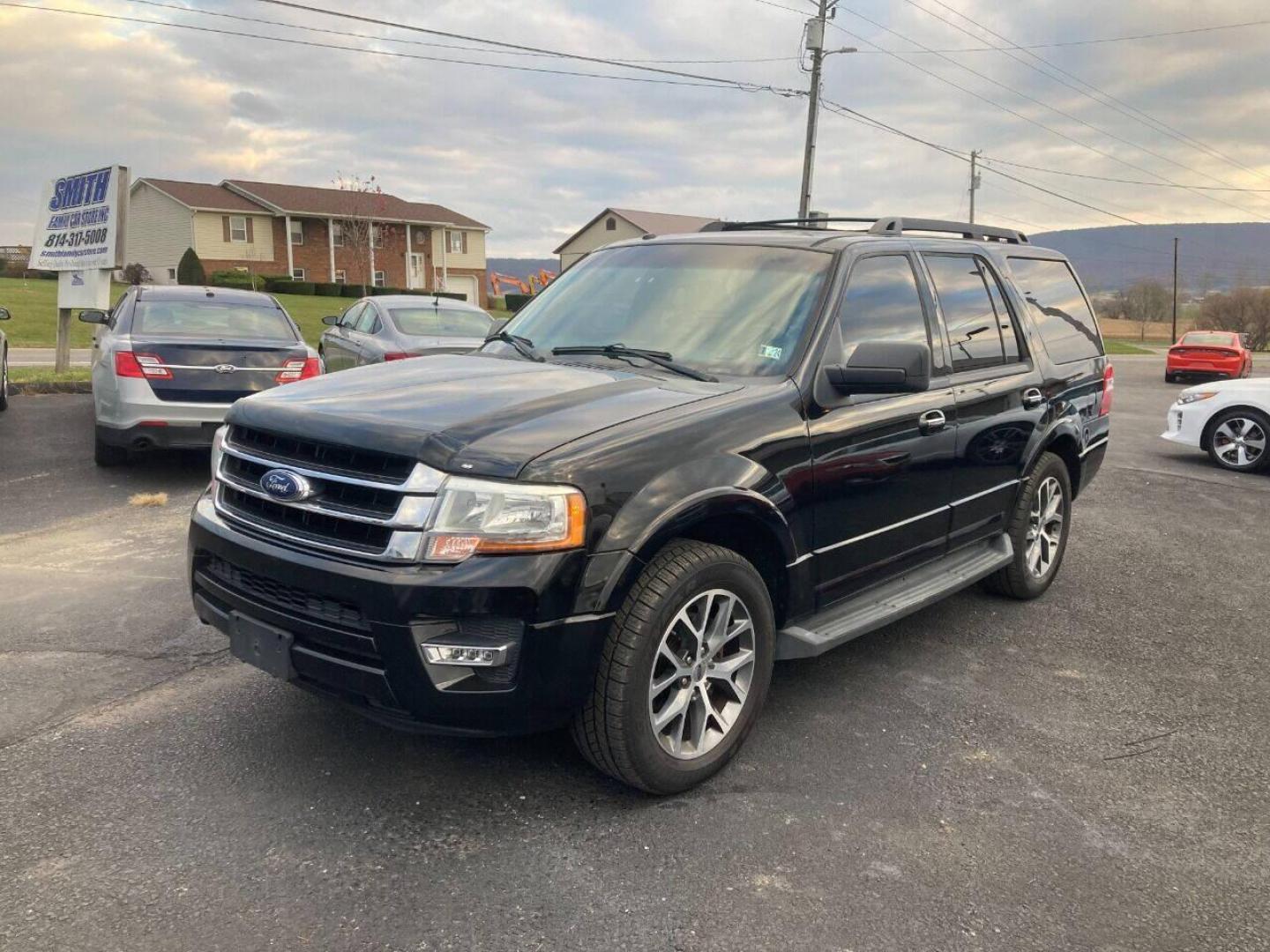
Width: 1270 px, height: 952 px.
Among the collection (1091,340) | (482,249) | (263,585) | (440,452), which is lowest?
(263,585)

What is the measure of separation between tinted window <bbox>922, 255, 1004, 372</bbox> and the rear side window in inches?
19.3

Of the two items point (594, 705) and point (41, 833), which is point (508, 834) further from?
point (41, 833)

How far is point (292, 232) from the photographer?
179 feet

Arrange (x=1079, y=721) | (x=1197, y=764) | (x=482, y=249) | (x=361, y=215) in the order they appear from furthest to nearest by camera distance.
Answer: (x=482, y=249)
(x=361, y=215)
(x=1079, y=721)
(x=1197, y=764)

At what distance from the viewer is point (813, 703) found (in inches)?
161

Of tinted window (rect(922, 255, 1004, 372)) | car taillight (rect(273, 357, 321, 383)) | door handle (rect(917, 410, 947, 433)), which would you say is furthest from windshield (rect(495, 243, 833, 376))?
car taillight (rect(273, 357, 321, 383))

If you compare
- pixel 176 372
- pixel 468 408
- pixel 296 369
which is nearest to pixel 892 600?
pixel 468 408

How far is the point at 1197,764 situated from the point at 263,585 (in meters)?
3.46

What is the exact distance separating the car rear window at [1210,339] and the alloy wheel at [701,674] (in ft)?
83.7

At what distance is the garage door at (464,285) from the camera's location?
6181 centimetres

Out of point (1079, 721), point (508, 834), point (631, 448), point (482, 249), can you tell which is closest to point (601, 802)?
point (508, 834)

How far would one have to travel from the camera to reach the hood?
2.94 m

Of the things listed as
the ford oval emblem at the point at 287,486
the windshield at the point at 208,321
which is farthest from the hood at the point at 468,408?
the windshield at the point at 208,321

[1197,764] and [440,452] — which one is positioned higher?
[440,452]
